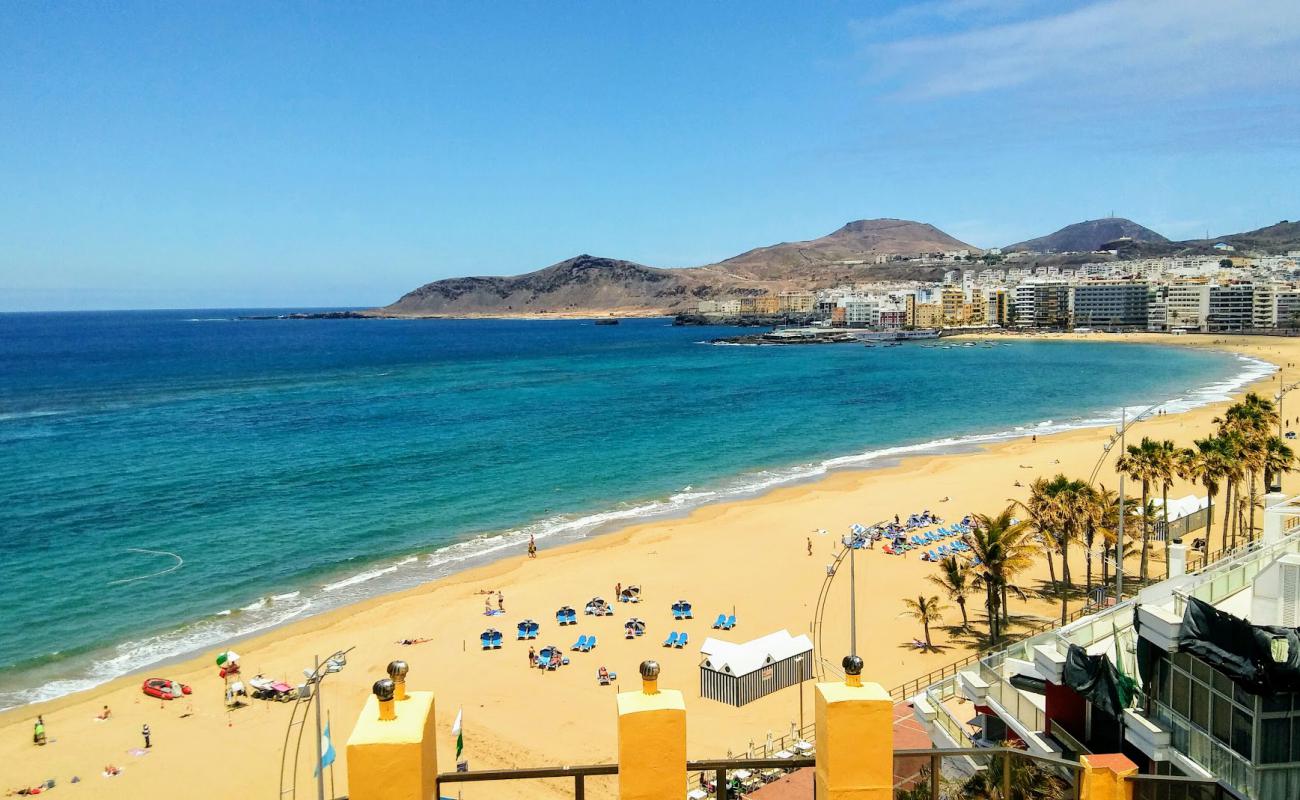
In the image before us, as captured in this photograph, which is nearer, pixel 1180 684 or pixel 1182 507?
pixel 1180 684

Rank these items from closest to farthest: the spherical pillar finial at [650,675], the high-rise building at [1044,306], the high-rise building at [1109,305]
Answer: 1. the spherical pillar finial at [650,675]
2. the high-rise building at [1109,305]
3. the high-rise building at [1044,306]

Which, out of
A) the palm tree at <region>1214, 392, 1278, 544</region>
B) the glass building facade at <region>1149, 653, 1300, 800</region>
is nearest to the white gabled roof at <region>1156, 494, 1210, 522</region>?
the palm tree at <region>1214, 392, 1278, 544</region>

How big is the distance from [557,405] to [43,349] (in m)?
134

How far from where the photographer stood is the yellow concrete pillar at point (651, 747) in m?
4.37

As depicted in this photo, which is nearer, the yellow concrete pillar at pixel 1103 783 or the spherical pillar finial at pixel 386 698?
the spherical pillar finial at pixel 386 698

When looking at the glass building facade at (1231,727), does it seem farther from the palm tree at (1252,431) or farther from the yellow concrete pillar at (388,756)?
the palm tree at (1252,431)

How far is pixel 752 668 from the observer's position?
21.8m

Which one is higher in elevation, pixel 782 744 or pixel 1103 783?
pixel 1103 783

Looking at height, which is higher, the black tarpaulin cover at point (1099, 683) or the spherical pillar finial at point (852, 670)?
the spherical pillar finial at point (852, 670)

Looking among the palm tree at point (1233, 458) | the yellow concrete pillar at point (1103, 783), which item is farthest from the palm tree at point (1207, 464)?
the yellow concrete pillar at point (1103, 783)

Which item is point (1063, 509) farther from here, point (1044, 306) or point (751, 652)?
point (1044, 306)

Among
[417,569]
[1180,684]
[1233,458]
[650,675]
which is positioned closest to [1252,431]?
[1233,458]

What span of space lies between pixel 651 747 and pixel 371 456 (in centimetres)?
5468

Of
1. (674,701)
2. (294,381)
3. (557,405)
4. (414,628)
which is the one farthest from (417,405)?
(674,701)
